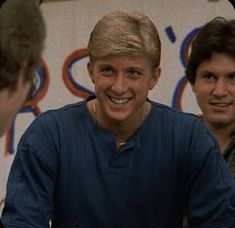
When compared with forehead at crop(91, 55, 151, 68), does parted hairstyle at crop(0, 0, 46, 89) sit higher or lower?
higher

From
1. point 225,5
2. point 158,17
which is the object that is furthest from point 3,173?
point 225,5

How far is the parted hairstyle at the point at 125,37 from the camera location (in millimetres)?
1552

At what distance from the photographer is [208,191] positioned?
160 cm

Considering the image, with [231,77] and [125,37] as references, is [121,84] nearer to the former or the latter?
[125,37]

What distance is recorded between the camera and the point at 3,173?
8.71 feet

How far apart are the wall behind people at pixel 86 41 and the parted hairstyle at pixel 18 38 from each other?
4.89 feet

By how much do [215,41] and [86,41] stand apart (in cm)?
75

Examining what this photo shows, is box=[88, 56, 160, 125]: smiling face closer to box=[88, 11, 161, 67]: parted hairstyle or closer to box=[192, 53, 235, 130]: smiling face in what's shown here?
box=[88, 11, 161, 67]: parted hairstyle

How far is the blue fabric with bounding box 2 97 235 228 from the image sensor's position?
1.58 m

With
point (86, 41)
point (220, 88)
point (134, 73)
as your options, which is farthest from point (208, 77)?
point (86, 41)

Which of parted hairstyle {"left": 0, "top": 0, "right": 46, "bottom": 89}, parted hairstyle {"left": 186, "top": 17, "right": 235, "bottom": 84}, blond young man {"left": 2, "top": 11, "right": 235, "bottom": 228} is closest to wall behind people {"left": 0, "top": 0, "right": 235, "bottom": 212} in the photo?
parted hairstyle {"left": 186, "top": 17, "right": 235, "bottom": 84}

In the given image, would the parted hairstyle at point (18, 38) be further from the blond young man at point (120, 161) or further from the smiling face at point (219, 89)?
the smiling face at point (219, 89)

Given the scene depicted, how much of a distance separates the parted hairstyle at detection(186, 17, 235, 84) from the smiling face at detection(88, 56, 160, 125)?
Answer: 339mm

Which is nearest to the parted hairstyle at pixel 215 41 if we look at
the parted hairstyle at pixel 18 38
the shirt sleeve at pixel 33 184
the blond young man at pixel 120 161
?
the blond young man at pixel 120 161
